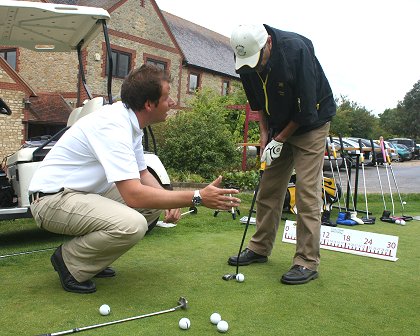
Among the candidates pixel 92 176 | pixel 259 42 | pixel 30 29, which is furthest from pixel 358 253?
pixel 30 29

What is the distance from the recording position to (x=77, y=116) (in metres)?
5.07

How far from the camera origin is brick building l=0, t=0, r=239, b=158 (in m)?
18.9

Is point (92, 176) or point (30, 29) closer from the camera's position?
point (92, 176)

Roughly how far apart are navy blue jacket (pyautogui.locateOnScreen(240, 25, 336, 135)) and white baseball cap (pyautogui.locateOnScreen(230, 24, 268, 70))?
14cm

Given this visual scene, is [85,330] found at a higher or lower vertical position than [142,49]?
lower

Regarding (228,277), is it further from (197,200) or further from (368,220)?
(368,220)

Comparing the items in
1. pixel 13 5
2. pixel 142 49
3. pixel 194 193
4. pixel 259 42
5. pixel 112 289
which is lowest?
pixel 112 289

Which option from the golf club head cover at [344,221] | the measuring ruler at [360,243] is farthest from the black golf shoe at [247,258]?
the golf club head cover at [344,221]

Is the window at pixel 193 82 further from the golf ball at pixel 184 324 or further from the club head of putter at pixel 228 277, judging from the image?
the golf ball at pixel 184 324

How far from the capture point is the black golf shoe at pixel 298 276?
3410 mm

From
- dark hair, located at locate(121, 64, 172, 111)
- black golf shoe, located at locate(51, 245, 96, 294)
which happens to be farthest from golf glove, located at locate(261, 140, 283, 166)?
black golf shoe, located at locate(51, 245, 96, 294)

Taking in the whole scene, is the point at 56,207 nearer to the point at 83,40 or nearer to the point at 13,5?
the point at 13,5

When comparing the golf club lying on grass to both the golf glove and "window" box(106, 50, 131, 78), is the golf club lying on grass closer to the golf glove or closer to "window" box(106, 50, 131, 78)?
the golf glove

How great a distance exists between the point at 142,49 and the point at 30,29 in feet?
66.1
